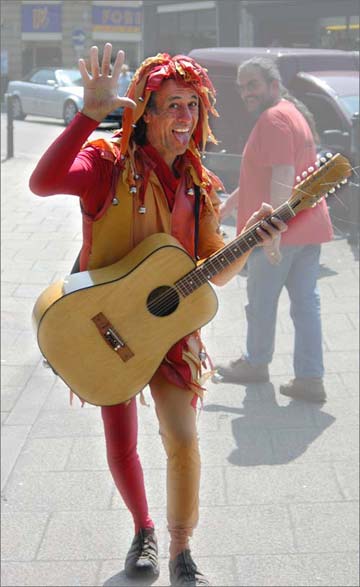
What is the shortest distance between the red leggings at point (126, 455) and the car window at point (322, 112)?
1.01 metres

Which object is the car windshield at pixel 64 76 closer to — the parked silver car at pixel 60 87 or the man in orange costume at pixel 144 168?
the parked silver car at pixel 60 87

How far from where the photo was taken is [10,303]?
7391 millimetres

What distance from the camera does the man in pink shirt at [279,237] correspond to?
6.89ft

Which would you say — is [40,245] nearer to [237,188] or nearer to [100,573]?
[100,573]

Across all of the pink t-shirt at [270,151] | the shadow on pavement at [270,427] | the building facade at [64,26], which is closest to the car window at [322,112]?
the pink t-shirt at [270,151]

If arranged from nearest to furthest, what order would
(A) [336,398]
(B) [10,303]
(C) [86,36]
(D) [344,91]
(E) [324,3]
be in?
(E) [324,3] < (C) [86,36] < (D) [344,91] < (A) [336,398] < (B) [10,303]

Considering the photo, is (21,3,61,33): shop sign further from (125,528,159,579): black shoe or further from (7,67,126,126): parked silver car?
(125,528,159,579): black shoe

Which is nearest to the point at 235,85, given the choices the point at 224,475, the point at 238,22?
the point at 238,22

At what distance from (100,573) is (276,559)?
23.7 inches

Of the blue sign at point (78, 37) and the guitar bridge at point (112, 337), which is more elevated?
the blue sign at point (78, 37)

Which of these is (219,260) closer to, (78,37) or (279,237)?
(279,237)

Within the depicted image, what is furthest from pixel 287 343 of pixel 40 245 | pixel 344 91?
pixel 344 91

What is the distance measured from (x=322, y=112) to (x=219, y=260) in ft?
5.50

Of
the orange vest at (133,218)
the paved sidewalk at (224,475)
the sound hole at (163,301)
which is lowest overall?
the paved sidewalk at (224,475)
